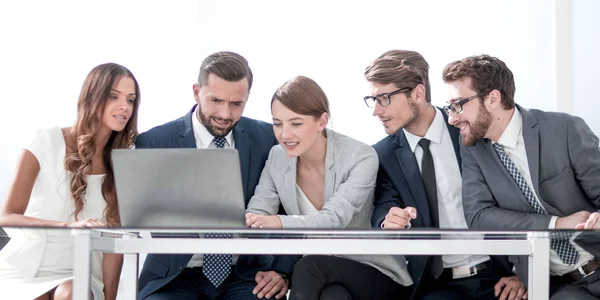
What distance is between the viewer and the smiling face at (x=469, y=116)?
117 inches

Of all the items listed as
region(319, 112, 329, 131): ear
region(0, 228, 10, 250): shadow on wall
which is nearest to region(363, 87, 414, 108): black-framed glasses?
region(319, 112, 329, 131): ear

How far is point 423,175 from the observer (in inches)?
120

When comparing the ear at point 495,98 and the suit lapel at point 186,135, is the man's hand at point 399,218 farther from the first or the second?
the suit lapel at point 186,135

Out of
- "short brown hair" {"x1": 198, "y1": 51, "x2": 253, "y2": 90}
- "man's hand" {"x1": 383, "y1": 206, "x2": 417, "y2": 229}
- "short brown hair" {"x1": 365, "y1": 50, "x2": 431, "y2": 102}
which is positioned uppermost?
"short brown hair" {"x1": 198, "y1": 51, "x2": 253, "y2": 90}

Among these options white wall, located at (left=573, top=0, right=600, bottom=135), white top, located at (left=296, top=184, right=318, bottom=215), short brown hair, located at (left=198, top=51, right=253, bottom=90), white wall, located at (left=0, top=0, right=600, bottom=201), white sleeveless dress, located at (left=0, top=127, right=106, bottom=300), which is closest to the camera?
white sleeveless dress, located at (left=0, top=127, right=106, bottom=300)

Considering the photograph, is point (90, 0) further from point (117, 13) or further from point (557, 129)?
point (557, 129)

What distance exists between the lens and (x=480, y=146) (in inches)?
119

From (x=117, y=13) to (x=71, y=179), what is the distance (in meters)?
1.41

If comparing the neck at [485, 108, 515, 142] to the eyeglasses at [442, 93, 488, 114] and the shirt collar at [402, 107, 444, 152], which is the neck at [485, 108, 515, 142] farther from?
the shirt collar at [402, 107, 444, 152]

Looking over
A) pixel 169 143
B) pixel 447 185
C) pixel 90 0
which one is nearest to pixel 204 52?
pixel 90 0

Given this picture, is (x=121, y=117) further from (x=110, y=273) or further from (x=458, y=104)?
(x=458, y=104)

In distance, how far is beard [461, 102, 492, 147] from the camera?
2.97 meters

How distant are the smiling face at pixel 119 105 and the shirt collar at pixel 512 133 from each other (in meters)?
1.45

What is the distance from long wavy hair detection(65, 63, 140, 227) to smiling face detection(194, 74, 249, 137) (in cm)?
28
